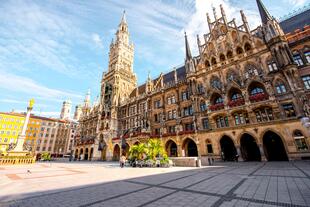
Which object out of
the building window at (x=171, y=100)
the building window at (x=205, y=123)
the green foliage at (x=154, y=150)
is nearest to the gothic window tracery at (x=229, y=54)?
the building window at (x=205, y=123)

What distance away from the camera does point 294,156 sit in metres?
17.5

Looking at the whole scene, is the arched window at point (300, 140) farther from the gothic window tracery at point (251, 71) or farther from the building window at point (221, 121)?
the gothic window tracery at point (251, 71)

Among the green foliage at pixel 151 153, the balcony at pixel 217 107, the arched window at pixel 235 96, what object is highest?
the arched window at pixel 235 96

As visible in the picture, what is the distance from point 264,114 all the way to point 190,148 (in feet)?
45.1

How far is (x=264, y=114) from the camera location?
21016 millimetres

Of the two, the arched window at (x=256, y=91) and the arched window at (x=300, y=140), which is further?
the arched window at (x=256, y=91)

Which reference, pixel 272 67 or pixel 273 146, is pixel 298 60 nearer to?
pixel 272 67

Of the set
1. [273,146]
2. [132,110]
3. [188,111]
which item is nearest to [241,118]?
[273,146]

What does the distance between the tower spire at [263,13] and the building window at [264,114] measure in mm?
14595

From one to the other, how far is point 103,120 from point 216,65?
34.9 meters

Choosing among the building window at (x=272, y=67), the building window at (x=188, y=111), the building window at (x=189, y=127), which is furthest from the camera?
the building window at (x=188, y=111)

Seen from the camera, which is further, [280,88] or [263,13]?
[263,13]

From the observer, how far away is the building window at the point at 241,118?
72.6ft

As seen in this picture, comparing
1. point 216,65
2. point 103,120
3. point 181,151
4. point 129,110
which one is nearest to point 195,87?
point 216,65
